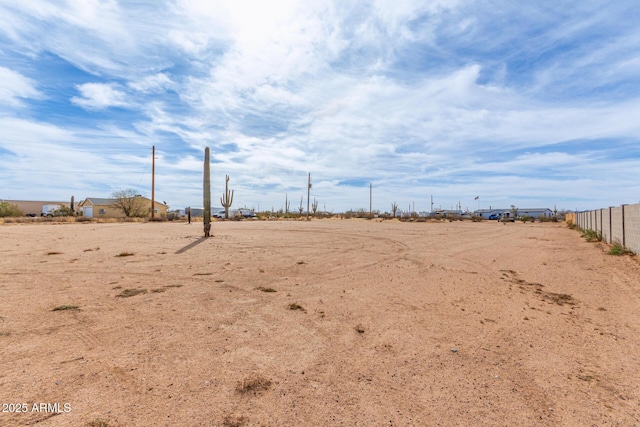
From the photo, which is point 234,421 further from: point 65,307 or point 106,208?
point 106,208

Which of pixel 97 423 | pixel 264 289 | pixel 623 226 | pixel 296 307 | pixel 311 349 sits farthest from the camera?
pixel 623 226

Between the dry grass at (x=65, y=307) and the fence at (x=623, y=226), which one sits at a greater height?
the fence at (x=623, y=226)

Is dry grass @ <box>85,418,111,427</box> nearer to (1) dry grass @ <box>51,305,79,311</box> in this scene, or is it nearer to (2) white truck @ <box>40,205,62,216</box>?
(1) dry grass @ <box>51,305,79,311</box>

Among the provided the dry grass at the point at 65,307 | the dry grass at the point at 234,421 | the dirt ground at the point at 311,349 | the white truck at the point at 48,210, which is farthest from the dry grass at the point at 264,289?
the white truck at the point at 48,210

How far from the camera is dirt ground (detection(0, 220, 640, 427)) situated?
8.21 ft

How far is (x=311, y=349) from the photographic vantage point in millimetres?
3594

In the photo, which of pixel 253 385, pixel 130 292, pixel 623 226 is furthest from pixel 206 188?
pixel 623 226

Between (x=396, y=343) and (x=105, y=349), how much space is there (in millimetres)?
3157

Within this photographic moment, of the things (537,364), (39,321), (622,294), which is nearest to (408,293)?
(537,364)

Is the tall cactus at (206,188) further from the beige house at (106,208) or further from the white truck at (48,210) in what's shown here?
the white truck at (48,210)

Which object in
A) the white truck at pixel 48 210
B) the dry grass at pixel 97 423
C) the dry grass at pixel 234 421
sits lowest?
the dry grass at pixel 234 421

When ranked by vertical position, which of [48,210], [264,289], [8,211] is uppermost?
[48,210]

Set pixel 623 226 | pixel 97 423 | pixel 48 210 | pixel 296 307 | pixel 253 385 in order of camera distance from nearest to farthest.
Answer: pixel 97 423 < pixel 253 385 < pixel 296 307 < pixel 623 226 < pixel 48 210

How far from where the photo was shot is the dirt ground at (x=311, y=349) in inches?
98.5
